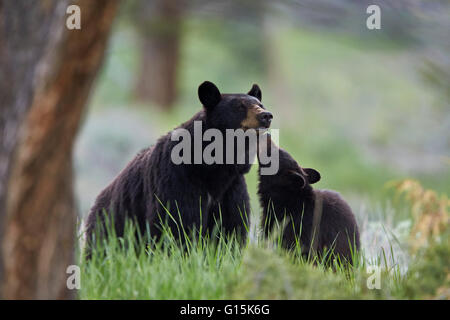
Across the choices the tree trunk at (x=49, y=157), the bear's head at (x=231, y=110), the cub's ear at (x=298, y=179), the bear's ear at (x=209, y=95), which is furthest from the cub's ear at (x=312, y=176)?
the tree trunk at (x=49, y=157)

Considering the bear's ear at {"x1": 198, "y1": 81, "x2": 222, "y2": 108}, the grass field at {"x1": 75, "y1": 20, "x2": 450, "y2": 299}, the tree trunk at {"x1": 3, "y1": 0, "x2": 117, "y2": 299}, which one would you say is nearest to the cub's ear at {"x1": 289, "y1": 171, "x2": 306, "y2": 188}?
the grass field at {"x1": 75, "y1": 20, "x2": 450, "y2": 299}

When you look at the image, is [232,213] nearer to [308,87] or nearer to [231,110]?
[231,110]

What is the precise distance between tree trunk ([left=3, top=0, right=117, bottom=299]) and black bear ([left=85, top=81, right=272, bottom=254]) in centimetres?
163

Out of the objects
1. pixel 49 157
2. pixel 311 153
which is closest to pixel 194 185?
pixel 49 157

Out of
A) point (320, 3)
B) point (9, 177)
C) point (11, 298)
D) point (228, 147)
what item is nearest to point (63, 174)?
point (9, 177)

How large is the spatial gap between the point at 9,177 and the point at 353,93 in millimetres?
22187

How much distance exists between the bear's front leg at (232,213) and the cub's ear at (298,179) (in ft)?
1.26

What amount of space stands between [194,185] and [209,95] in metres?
0.64

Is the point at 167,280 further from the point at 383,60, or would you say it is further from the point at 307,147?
the point at 383,60

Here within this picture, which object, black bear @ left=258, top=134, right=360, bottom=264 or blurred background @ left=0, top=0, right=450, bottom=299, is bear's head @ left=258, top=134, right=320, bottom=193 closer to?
black bear @ left=258, top=134, right=360, bottom=264

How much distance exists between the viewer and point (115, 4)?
289 cm

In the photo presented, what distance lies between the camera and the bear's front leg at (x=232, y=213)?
4.84 metres

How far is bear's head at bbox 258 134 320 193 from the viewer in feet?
16.5

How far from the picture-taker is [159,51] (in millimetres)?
16797
